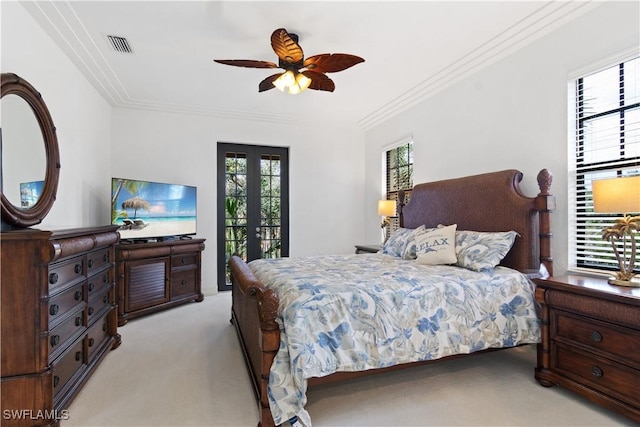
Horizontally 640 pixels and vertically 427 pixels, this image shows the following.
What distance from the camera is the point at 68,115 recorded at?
3.14 metres

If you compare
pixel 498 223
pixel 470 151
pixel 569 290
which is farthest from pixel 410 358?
pixel 470 151

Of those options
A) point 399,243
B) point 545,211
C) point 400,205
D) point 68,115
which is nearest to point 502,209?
point 545,211

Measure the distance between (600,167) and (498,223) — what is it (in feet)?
2.72

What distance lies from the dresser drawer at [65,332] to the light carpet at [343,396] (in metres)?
0.41

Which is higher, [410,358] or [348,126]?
[348,126]

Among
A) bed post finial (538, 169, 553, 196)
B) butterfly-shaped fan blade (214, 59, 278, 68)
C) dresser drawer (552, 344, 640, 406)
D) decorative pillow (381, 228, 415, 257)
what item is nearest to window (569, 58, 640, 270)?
bed post finial (538, 169, 553, 196)

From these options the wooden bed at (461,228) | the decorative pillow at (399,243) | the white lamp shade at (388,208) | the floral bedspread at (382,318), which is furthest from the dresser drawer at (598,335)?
the white lamp shade at (388,208)

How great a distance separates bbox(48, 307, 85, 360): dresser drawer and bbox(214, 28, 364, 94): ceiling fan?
2.04 m

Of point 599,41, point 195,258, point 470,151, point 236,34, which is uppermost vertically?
point 236,34

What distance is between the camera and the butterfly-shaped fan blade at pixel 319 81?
283cm

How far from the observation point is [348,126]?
18.5ft

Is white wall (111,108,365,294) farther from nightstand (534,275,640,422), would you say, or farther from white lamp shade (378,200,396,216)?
nightstand (534,275,640,422)

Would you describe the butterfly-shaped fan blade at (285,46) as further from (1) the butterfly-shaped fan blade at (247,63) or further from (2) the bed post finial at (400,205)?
(2) the bed post finial at (400,205)

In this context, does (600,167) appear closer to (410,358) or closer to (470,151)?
(470,151)
